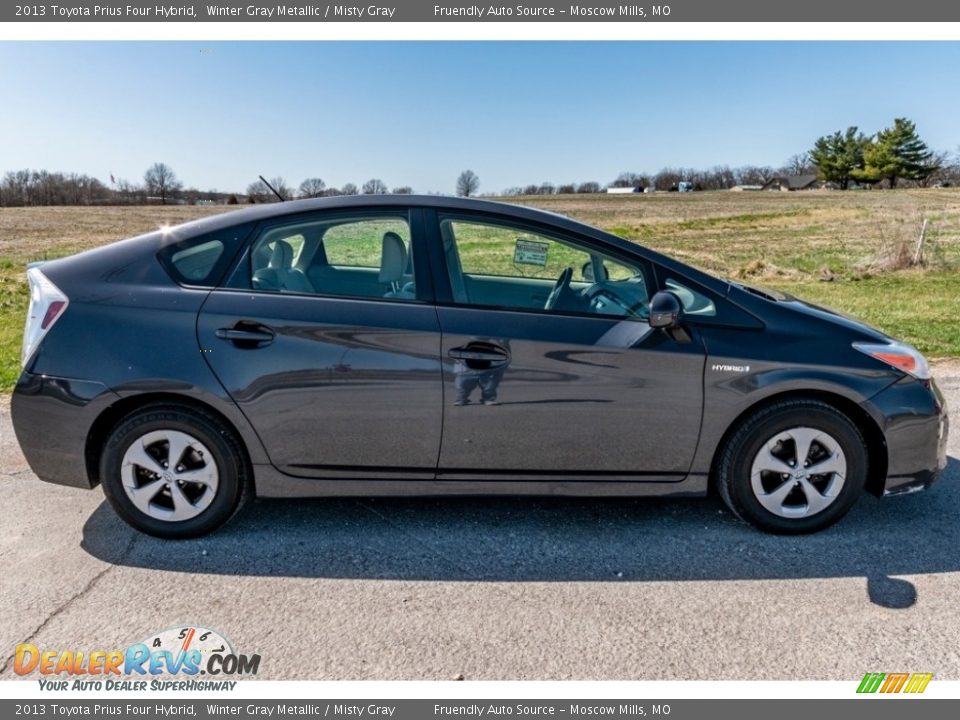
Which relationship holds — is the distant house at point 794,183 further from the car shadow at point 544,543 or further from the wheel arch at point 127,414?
the wheel arch at point 127,414

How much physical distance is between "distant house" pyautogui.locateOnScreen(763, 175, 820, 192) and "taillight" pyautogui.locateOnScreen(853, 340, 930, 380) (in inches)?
4788

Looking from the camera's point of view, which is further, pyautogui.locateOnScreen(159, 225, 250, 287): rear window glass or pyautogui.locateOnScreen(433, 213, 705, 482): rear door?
pyautogui.locateOnScreen(159, 225, 250, 287): rear window glass

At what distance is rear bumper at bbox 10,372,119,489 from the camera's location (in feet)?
10.2

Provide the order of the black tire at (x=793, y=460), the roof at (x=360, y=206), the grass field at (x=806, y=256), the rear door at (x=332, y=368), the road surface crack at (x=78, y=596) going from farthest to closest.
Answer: the grass field at (x=806, y=256) < the roof at (x=360, y=206) < the black tire at (x=793, y=460) < the rear door at (x=332, y=368) < the road surface crack at (x=78, y=596)

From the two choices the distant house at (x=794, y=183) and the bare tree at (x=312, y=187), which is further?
the distant house at (x=794, y=183)

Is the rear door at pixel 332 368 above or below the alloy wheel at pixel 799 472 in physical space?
above

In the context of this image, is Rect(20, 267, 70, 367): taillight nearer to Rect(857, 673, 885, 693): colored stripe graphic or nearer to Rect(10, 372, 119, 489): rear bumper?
Rect(10, 372, 119, 489): rear bumper

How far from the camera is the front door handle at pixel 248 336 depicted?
10.1 feet

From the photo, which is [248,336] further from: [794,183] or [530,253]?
[794,183]

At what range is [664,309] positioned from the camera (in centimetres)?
302

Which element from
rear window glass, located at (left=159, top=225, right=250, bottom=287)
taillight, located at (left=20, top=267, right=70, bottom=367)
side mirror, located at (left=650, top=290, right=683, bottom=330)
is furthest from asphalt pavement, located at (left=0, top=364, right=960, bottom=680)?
rear window glass, located at (left=159, top=225, right=250, bottom=287)

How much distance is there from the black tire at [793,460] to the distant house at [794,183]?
12194 centimetres

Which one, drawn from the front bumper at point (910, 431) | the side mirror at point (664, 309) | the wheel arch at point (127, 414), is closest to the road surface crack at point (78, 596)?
the wheel arch at point (127, 414)

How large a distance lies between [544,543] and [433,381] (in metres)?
0.92
